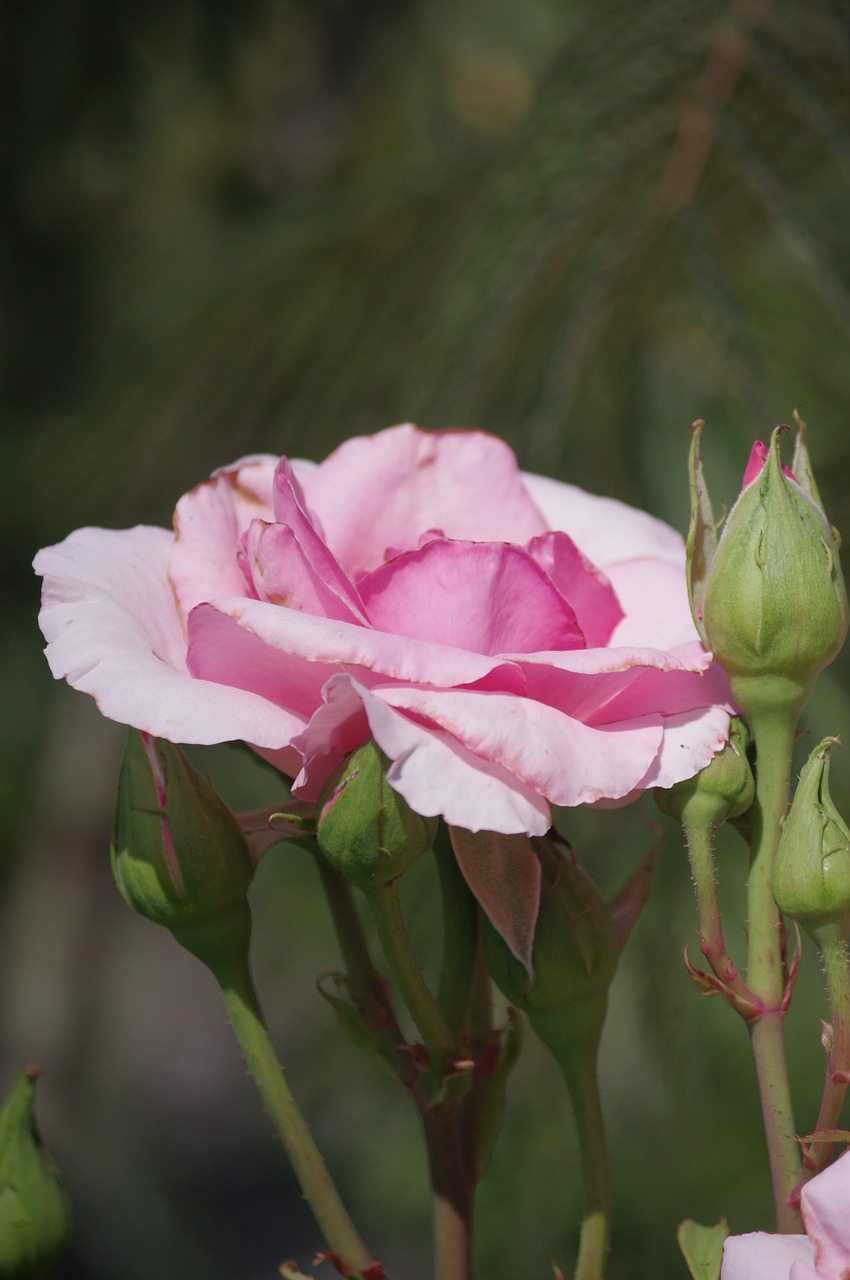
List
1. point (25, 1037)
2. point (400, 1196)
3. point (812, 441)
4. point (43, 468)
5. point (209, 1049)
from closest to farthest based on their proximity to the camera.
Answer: point (812, 441) < point (43, 468) < point (400, 1196) < point (25, 1037) < point (209, 1049)

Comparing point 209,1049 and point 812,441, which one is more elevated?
point 812,441

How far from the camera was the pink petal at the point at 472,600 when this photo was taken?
1.34 feet

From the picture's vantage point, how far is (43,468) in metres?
1.24

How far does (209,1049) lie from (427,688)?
321 cm

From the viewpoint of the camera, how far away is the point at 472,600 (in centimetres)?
41

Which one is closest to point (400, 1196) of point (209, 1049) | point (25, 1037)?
point (25, 1037)

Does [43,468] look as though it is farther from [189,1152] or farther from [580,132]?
[189,1152]

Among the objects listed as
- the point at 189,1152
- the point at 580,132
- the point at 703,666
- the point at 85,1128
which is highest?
the point at 580,132

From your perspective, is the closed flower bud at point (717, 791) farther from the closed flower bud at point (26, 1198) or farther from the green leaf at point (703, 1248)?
the closed flower bud at point (26, 1198)

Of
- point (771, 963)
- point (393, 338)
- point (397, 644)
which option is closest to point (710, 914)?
point (771, 963)

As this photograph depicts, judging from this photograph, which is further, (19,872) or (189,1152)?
(189,1152)

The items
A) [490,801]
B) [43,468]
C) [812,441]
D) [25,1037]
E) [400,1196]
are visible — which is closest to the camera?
[490,801]

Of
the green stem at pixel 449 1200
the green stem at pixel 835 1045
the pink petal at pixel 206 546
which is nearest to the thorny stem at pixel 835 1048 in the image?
the green stem at pixel 835 1045

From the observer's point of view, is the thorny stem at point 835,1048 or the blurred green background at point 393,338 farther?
the blurred green background at point 393,338
